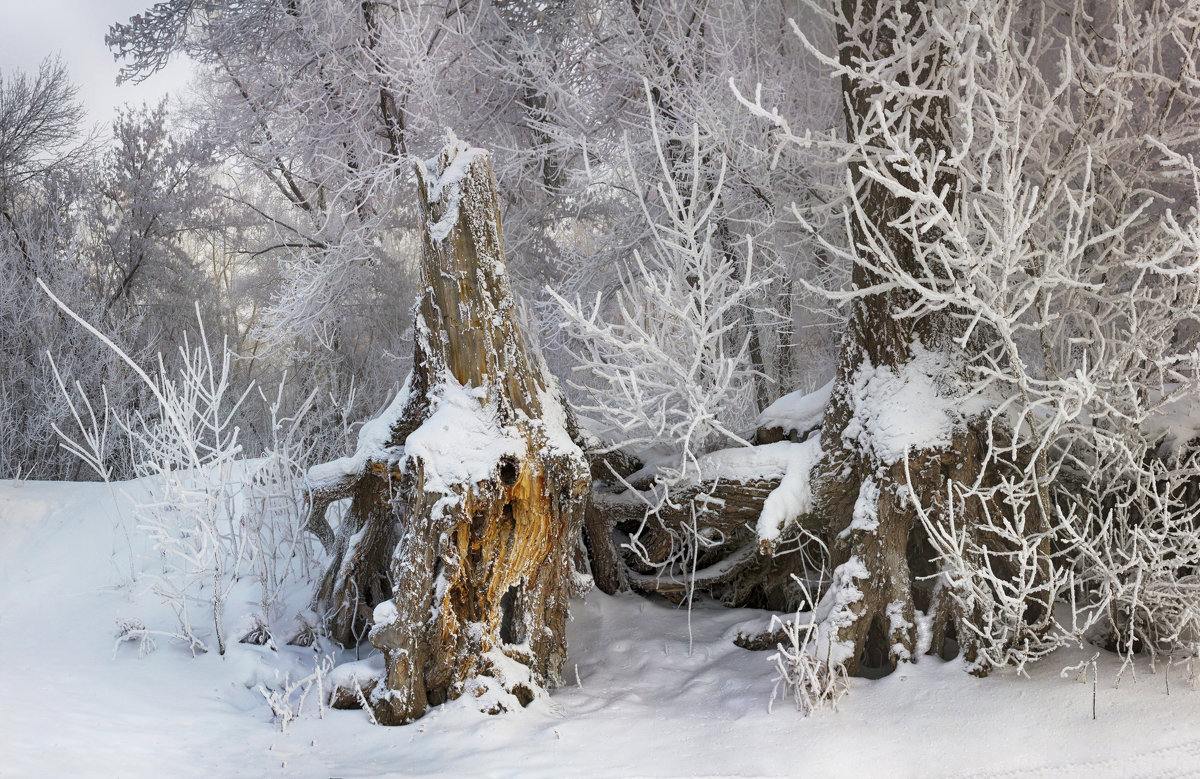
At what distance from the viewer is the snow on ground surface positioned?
10.6ft

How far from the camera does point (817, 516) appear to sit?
436 cm

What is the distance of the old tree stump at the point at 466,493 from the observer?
12.8 feet

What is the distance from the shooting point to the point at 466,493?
3.87 metres

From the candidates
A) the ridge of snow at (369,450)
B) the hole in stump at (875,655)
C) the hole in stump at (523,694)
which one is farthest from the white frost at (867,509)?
the ridge of snow at (369,450)

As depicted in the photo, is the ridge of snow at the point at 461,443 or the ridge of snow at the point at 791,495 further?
the ridge of snow at the point at 791,495

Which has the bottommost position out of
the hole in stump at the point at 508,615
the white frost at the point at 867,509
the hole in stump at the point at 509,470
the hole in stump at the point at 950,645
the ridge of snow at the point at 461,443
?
the hole in stump at the point at 950,645

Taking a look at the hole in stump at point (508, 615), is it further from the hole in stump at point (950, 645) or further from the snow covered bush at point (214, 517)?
the hole in stump at point (950, 645)

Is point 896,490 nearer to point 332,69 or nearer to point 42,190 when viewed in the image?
point 332,69

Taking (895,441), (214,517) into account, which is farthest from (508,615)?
(895,441)

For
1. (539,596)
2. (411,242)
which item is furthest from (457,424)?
(411,242)

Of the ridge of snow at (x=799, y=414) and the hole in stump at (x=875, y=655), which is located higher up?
the ridge of snow at (x=799, y=414)

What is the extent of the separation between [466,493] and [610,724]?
3.78 feet

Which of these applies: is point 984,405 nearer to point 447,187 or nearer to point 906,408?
point 906,408

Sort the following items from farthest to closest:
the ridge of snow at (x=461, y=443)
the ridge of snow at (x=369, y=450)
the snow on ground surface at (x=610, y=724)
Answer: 1. the ridge of snow at (x=369, y=450)
2. the ridge of snow at (x=461, y=443)
3. the snow on ground surface at (x=610, y=724)
